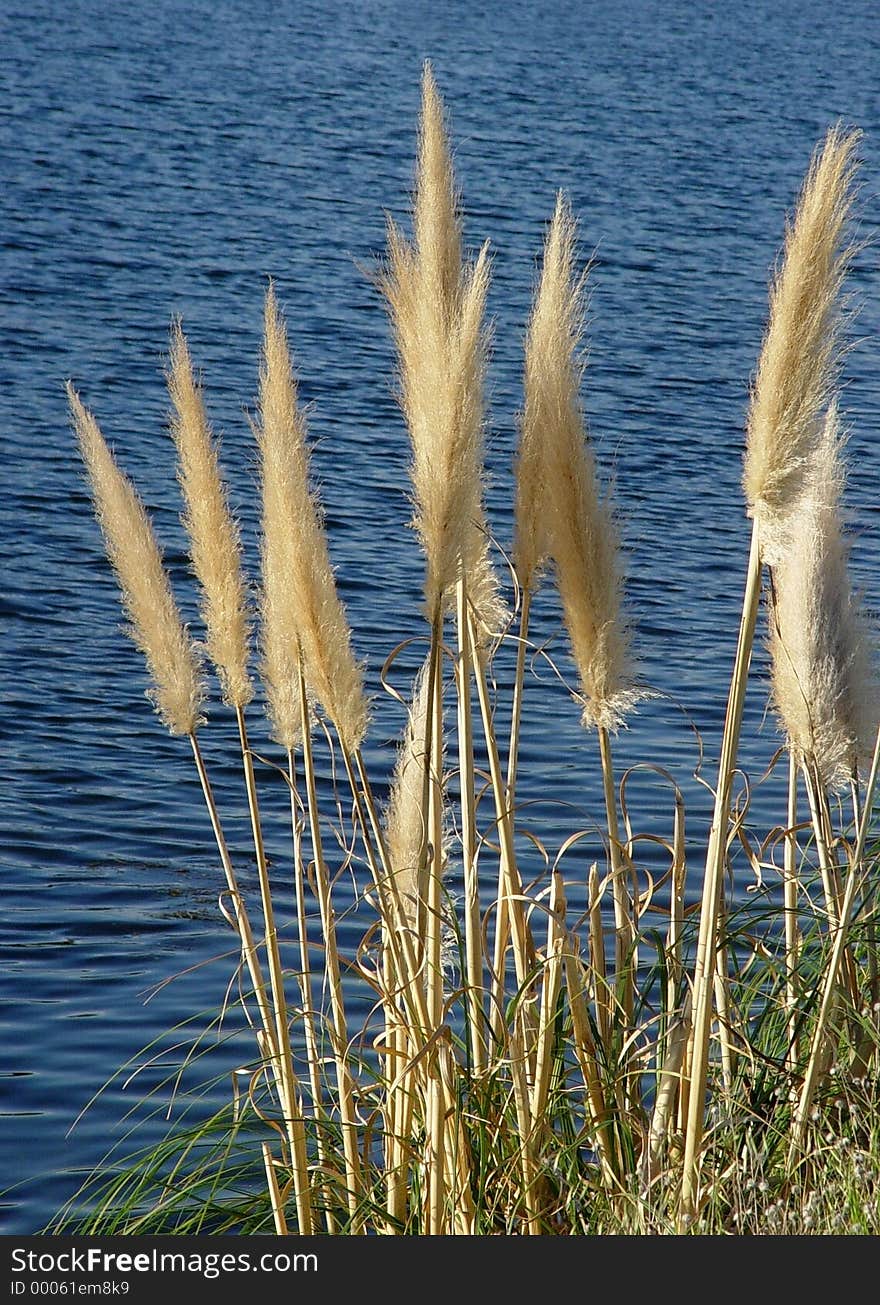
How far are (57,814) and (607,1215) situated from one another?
5193 millimetres

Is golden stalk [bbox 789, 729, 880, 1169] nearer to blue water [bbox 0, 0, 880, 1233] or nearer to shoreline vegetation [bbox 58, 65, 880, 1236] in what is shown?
shoreline vegetation [bbox 58, 65, 880, 1236]

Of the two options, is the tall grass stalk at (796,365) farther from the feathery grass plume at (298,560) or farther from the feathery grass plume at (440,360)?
the feathery grass plume at (298,560)

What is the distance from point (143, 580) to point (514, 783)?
0.89m

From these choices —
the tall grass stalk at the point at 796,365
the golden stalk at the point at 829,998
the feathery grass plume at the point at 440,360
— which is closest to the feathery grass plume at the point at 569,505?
the feathery grass plume at the point at 440,360

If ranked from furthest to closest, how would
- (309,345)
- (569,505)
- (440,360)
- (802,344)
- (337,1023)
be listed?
(309,345) < (337,1023) < (569,505) < (440,360) < (802,344)

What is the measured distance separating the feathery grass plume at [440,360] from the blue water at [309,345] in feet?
2.34

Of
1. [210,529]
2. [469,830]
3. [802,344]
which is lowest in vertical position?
[469,830]

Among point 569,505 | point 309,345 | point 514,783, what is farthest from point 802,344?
point 309,345

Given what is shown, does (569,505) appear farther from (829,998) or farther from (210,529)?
(829,998)

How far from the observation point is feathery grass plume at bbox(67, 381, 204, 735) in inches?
135

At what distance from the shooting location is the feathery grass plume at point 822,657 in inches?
141

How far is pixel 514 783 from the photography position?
357cm

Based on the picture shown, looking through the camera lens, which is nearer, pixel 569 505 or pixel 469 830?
pixel 569 505

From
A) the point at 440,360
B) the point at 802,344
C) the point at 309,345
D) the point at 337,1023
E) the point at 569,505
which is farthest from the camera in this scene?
the point at 309,345
